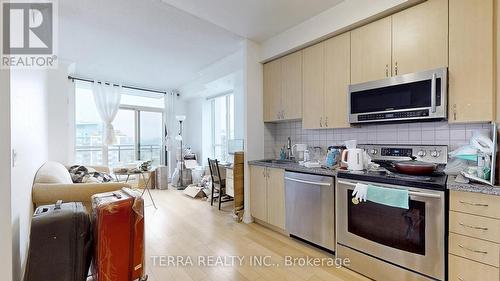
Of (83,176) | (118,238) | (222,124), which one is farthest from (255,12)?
(222,124)

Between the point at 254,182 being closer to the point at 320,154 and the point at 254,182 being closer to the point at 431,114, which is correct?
the point at 320,154

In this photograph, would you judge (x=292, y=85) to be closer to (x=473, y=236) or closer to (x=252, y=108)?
(x=252, y=108)

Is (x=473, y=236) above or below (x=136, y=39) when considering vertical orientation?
below

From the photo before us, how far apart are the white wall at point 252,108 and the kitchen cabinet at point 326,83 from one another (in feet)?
2.53

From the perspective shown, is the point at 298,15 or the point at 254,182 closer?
the point at 298,15

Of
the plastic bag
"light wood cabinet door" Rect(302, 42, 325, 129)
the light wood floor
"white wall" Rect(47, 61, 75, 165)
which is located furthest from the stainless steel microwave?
"white wall" Rect(47, 61, 75, 165)

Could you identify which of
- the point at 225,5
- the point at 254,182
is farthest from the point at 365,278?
the point at 225,5

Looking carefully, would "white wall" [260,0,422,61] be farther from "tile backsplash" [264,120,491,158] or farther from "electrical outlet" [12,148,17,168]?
"electrical outlet" [12,148,17,168]

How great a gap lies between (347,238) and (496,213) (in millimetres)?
1040

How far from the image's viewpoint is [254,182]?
3.14m

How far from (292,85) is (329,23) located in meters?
0.84

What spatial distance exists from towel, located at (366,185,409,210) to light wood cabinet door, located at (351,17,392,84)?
1.09 metres

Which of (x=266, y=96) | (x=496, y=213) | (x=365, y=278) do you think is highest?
(x=266, y=96)

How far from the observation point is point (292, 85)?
2961 millimetres
